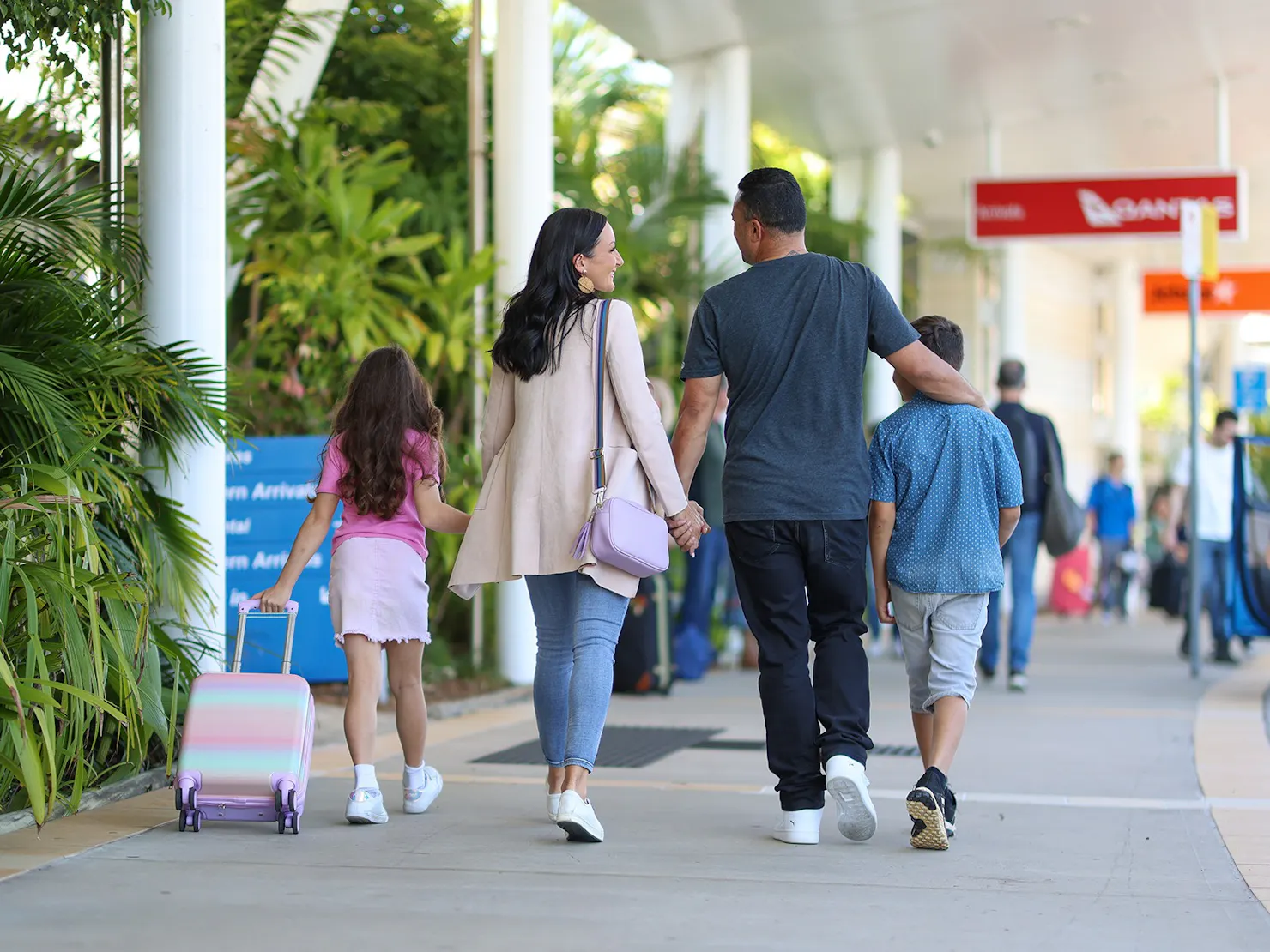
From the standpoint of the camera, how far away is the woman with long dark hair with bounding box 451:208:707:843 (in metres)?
4.59

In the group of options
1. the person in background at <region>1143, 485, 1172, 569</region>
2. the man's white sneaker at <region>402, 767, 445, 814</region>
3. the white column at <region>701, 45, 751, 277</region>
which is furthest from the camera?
the person in background at <region>1143, 485, 1172, 569</region>

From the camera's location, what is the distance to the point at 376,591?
4918mm

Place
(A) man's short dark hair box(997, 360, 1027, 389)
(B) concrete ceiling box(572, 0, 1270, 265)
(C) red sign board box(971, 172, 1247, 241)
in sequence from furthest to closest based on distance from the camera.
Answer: (C) red sign board box(971, 172, 1247, 241)
(B) concrete ceiling box(572, 0, 1270, 265)
(A) man's short dark hair box(997, 360, 1027, 389)

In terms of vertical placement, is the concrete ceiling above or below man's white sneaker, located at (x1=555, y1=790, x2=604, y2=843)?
above

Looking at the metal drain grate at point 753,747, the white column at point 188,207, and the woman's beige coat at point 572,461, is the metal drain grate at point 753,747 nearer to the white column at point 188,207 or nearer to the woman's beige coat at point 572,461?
the white column at point 188,207

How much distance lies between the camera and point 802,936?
139 inches

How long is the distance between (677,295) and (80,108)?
6.10 m

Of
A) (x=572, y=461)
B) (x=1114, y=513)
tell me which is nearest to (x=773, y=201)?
(x=572, y=461)

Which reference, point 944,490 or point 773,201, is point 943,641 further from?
point 773,201

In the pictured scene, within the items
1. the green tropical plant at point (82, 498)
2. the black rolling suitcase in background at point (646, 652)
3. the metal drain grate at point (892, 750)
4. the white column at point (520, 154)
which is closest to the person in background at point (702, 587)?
the black rolling suitcase in background at point (646, 652)

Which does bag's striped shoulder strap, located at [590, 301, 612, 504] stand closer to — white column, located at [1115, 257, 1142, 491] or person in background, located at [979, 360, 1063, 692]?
person in background, located at [979, 360, 1063, 692]

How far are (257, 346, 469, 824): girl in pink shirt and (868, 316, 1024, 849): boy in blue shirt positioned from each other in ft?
4.12

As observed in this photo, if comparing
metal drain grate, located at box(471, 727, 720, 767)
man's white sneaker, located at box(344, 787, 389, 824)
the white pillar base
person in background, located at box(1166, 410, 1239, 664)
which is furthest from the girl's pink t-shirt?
person in background, located at box(1166, 410, 1239, 664)

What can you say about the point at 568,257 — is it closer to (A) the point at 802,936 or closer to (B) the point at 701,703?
(A) the point at 802,936
